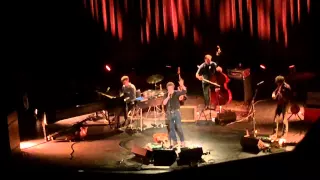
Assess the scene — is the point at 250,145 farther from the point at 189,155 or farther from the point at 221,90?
the point at 221,90

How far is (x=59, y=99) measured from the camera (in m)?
16.9

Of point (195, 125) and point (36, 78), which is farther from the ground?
point (36, 78)

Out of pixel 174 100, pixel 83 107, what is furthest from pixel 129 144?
pixel 174 100

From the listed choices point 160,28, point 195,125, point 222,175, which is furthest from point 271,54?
point 222,175

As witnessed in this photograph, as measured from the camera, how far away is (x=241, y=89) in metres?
18.1

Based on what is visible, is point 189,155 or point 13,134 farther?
point 13,134

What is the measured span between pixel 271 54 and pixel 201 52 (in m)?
2.84

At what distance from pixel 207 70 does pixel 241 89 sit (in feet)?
7.46

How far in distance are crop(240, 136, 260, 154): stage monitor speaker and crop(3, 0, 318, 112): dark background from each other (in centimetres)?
782

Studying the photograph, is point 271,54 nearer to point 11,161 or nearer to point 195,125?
point 195,125

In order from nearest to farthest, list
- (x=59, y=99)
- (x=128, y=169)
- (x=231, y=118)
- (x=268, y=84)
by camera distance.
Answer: (x=128, y=169) → (x=231, y=118) → (x=59, y=99) → (x=268, y=84)

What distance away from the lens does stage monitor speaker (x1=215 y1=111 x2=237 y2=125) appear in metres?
15.4

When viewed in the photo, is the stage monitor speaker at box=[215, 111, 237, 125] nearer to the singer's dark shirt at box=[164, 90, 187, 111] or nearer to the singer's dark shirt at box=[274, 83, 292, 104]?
the singer's dark shirt at box=[274, 83, 292, 104]

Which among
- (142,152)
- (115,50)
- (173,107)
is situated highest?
(115,50)
